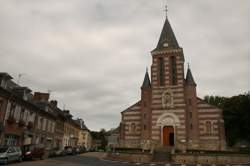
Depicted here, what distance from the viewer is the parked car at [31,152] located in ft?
80.4

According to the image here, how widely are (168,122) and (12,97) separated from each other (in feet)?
65.5

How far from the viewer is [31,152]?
2484 centimetres

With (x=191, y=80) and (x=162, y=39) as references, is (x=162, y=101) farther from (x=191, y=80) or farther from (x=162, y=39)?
(x=162, y=39)

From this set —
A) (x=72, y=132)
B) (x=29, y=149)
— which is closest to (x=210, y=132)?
(x=29, y=149)

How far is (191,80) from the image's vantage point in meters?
36.8

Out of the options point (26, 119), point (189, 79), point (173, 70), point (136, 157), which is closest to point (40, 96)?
point (26, 119)

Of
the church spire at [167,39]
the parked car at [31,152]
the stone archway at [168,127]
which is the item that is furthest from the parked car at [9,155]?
the church spire at [167,39]

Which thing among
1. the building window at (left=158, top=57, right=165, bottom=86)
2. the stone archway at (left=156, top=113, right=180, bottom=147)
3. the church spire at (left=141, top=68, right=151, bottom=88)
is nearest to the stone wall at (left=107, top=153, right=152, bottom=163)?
the stone archway at (left=156, top=113, right=180, bottom=147)

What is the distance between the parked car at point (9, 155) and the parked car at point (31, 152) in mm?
1655

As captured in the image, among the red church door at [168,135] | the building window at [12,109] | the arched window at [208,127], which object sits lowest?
the red church door at [168,135]

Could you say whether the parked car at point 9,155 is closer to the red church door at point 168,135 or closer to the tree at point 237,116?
the red church door at point 168,135

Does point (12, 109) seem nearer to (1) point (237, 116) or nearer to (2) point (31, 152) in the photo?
(2) point (31, 152)

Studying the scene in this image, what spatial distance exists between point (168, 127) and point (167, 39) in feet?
44.5

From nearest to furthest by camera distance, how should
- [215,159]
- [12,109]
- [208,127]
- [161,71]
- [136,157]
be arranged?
[215,159], [12,109], [136,157], [208,127], [161,71]
